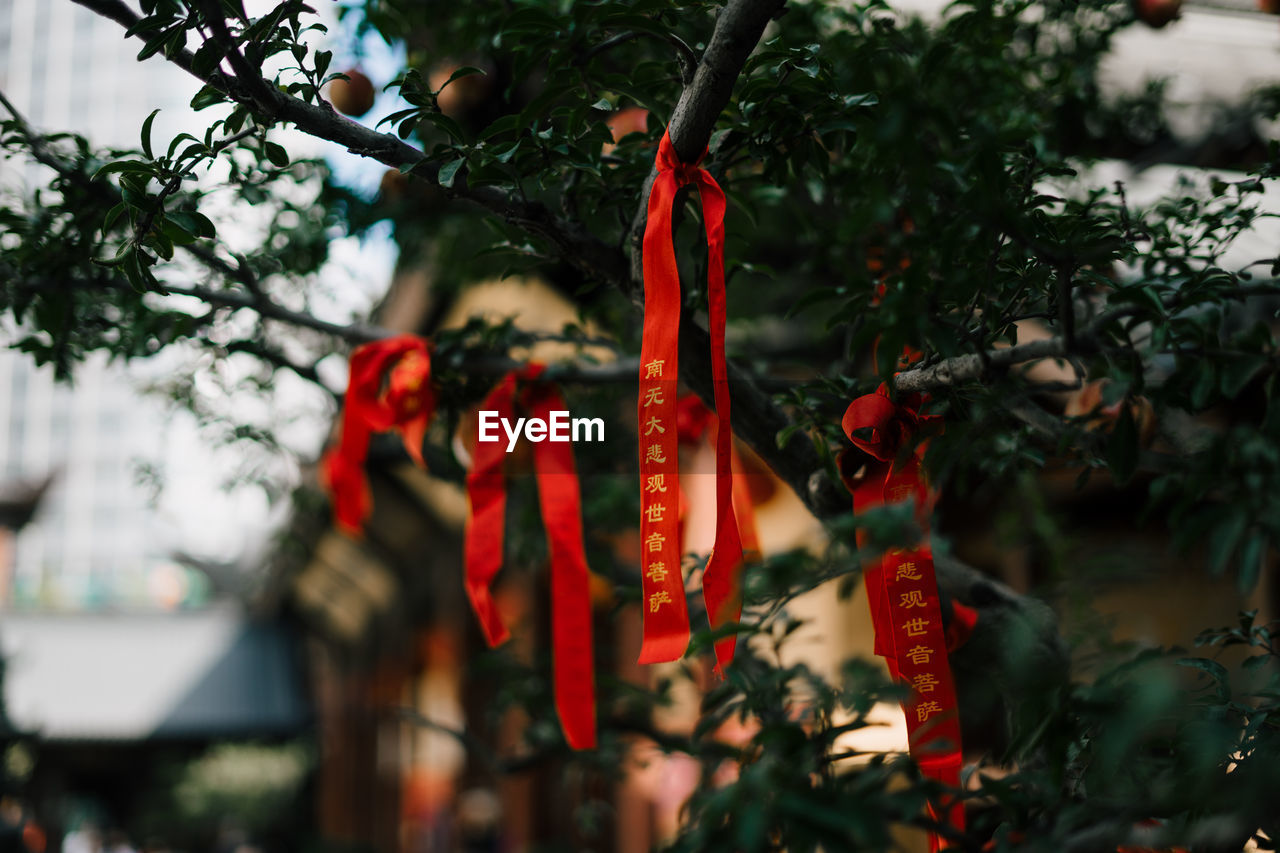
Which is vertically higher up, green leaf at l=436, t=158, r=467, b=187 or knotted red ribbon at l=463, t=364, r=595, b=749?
green leaf at l=436, t=158, r=467, b=187

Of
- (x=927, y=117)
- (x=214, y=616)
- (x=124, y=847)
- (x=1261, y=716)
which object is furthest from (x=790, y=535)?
(x=214, y=616)

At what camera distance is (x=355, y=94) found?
1812 millimetres

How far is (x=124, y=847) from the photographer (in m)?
8.09

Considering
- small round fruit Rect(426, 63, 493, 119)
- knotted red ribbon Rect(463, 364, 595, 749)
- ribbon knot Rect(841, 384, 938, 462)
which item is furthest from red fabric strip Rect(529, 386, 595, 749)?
small round fruit Rect(426, 63, 493, 119)

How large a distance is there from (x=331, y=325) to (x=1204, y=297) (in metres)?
1.18

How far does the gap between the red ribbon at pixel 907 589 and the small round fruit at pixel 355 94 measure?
1220mm

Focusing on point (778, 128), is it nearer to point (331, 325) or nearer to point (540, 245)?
point (540, 245)

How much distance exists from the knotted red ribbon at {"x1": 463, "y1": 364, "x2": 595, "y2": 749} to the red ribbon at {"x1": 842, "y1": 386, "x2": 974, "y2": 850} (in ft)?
1.51

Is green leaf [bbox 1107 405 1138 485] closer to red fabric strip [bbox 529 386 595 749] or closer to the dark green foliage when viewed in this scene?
the dark green foliage

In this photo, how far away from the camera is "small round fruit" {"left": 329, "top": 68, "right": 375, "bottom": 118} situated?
1812 millimetres

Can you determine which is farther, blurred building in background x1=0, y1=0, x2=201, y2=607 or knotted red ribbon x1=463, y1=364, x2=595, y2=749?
blurred building in background x1=0, y1=0, x2=201, y2=607

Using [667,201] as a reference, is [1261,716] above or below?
below

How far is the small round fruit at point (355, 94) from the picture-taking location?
181cm

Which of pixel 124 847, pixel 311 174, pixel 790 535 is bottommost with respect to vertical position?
pixel 124 847
